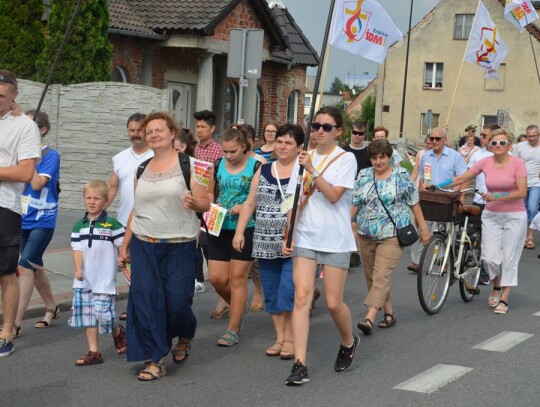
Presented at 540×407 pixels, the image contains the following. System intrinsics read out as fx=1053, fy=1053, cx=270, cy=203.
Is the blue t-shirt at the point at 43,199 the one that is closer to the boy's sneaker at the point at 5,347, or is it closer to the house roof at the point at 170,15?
the boy's sneaker at the point at 5,347

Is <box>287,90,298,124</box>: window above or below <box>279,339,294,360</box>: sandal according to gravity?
above

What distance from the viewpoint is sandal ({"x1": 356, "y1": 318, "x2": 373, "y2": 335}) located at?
893cm

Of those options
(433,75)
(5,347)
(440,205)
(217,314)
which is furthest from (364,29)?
(433,75)

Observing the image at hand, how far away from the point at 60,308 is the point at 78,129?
878 centimetres

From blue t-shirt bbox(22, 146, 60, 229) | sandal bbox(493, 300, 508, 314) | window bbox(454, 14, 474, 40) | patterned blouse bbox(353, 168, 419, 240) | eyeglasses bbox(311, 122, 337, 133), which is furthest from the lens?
window bbox(454, 14, 474, 40)

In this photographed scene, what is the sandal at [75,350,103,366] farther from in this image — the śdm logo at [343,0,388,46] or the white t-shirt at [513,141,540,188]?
the white t-shirt at [513,141,540,188]

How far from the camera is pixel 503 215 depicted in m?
10.6

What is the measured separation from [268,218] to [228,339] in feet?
3.70

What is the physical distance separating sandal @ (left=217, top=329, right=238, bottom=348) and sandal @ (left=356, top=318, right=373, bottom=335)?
1.14 meters

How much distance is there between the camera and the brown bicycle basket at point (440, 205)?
10.6m

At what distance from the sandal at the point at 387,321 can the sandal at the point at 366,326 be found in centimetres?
43

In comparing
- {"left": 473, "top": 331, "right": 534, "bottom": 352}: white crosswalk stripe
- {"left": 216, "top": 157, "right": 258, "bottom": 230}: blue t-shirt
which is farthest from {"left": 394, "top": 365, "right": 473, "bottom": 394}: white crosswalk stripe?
{"left": 216, "top": 157, "right": 258, "bottom": 230}: blue t-shirt

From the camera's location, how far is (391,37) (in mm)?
12758

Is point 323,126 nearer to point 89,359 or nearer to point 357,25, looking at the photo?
point 89,359
